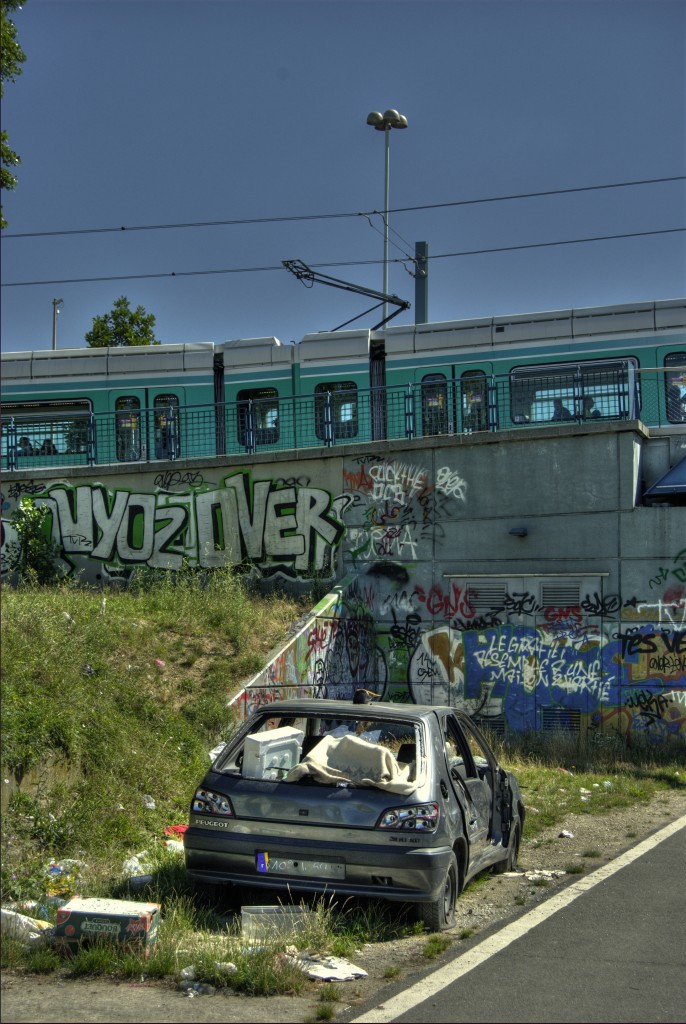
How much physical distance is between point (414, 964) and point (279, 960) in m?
0.85

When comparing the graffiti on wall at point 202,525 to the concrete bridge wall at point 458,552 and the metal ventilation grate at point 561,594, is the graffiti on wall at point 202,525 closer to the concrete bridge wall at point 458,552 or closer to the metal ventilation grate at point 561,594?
the concrete bridge wall at point 458,552

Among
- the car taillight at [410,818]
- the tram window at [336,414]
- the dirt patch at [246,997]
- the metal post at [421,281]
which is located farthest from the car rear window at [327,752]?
the metal post at [421,281]

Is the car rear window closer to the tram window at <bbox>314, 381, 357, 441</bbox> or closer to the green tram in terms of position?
the green tram

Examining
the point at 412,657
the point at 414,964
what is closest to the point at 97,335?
the point at 412,657

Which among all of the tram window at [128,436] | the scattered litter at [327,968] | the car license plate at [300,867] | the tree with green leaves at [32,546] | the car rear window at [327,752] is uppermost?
the tram window at [128,436]

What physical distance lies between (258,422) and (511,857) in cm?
1251

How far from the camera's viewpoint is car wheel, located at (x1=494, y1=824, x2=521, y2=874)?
859 centimetres

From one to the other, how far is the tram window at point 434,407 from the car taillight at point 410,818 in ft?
40.8

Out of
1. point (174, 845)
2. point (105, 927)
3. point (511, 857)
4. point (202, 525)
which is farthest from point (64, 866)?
point (202, 525)

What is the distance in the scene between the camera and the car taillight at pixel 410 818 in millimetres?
6543

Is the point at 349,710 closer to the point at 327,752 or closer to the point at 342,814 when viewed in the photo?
the point at 327,752

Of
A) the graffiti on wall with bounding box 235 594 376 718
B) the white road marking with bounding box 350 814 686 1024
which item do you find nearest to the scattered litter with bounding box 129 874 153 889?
the white road marking with bounding box 350 814 686 1024

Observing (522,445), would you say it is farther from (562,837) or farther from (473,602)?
(562,837)

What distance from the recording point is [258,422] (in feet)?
65.2
